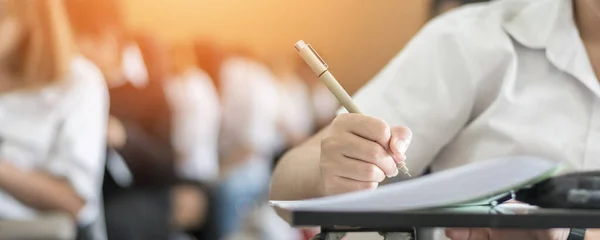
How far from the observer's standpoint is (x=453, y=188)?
382 millimetres

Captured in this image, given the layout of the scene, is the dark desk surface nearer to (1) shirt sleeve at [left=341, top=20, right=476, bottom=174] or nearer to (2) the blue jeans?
(1) shirt sleeve at [left=341, top=20, right=476, bottom=174]

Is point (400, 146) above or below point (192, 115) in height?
below

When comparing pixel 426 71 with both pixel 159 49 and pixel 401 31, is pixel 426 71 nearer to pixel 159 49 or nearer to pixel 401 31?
pixel 159 49

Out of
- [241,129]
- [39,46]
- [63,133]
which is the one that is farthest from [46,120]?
[241,129]

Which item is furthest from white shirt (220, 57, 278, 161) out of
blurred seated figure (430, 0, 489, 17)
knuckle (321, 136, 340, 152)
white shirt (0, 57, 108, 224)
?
knuckle (321, 136, 340, 152)

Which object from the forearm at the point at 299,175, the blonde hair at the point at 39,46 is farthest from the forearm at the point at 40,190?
the forearm at the point at 299,175

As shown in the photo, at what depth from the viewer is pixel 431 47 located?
796mm

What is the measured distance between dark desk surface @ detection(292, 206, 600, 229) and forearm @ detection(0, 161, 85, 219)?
1.05 m

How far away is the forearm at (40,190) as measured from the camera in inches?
49.8

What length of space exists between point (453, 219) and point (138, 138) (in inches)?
44.9

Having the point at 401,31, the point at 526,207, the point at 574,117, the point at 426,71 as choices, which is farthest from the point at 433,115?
the point at 401,31

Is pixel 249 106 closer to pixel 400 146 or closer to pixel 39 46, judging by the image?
pixel 39 46

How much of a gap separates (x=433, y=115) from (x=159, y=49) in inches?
33.8

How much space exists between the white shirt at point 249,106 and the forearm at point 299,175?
2.61ft
